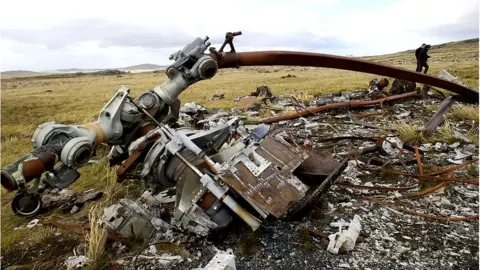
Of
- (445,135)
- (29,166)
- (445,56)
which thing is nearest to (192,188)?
(29,166)

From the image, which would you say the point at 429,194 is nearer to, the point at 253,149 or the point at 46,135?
the point at 253,149

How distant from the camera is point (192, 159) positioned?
3.62 metres

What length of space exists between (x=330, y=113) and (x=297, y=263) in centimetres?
599

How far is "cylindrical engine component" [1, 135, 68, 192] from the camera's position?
9.70ft

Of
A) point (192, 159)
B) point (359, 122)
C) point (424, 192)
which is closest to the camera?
point (192, 159)

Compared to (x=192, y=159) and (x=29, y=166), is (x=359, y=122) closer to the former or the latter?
(x=192, y=159)

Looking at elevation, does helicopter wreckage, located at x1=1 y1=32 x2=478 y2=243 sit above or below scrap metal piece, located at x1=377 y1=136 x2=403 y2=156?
above

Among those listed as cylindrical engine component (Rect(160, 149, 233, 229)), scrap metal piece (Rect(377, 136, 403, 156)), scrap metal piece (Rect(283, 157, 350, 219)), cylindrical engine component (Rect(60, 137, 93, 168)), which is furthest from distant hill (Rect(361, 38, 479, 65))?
cylindrical engine component (Rect(60, 137, 93, 168))

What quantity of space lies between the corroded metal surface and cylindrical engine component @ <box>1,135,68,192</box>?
159cm

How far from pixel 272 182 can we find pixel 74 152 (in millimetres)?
1849

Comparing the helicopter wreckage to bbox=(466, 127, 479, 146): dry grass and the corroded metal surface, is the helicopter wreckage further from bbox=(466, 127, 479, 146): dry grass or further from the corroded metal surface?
bbox=(466, 127, 479, 146): dry grass

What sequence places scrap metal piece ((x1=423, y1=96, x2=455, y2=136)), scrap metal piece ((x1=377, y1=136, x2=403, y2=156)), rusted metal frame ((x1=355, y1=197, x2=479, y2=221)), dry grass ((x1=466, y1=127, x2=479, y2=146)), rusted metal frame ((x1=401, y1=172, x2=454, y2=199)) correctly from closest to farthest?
rusted metal frame ((x1=355, y1=197, x2=479, y2=221)) → rusted metal frame ((x1=401, y1=172, x2=454, y2=199)) → scrap metal piece ((x1=377, y1=136, x2=403, y2=156)) → dry grass ((x1=466, y1=127, x2=479, y2=146)) → scrap metal piece ((x1=423, y1=96, x2=455, y2=136))

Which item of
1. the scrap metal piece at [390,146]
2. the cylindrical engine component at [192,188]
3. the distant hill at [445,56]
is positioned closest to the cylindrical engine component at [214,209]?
the cylindrical engine component at [192,188]

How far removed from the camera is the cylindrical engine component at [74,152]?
10.6 ft
